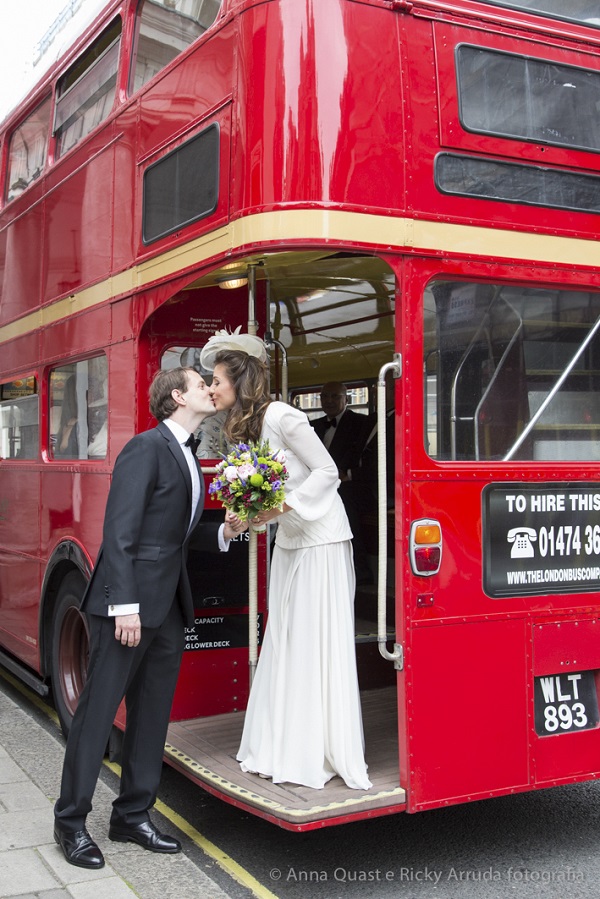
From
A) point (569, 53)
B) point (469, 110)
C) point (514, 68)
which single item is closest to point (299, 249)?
point (469, 110)

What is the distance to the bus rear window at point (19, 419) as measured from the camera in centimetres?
663

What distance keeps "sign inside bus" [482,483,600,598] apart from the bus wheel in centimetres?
271

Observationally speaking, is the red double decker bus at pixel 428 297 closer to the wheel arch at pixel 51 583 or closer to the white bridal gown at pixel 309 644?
the white bridal gown at pixel 309 644

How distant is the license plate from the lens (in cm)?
410

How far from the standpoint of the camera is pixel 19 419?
698 cm

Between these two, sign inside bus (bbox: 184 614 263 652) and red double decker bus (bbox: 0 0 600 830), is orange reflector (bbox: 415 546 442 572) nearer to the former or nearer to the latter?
red double decker bus (bbox: 0 0 600 830)

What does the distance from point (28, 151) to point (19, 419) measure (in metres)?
1.93

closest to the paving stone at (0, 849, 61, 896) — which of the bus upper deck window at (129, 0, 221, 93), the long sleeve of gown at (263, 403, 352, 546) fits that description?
the long sleeve of gown at (263, 403, 352, 546)

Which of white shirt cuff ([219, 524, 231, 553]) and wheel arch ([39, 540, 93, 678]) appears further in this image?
wheel arch ([39, 540, 93, 678])

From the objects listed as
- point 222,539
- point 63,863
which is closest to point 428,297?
point 222,539

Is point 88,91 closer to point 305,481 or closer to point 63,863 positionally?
point 305,481

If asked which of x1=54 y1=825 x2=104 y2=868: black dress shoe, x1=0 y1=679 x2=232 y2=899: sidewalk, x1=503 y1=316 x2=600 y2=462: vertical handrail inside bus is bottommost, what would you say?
x1=0 y1=679 x2=232 y2=899: sidewalk

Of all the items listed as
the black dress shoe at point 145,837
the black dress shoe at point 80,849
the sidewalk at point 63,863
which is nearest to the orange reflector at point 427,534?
the sidewalk at point 63,863

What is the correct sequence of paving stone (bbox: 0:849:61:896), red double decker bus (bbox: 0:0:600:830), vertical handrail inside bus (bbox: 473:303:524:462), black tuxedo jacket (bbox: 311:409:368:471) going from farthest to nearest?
black tuxedo jacket (bbox: 311:409:368:471), vertical handrail inside bus (bbox: 473:303:524:462), red double decker bus (bbox: 0:0:600:830), paving stone (bbox: 0:849:61:896)
